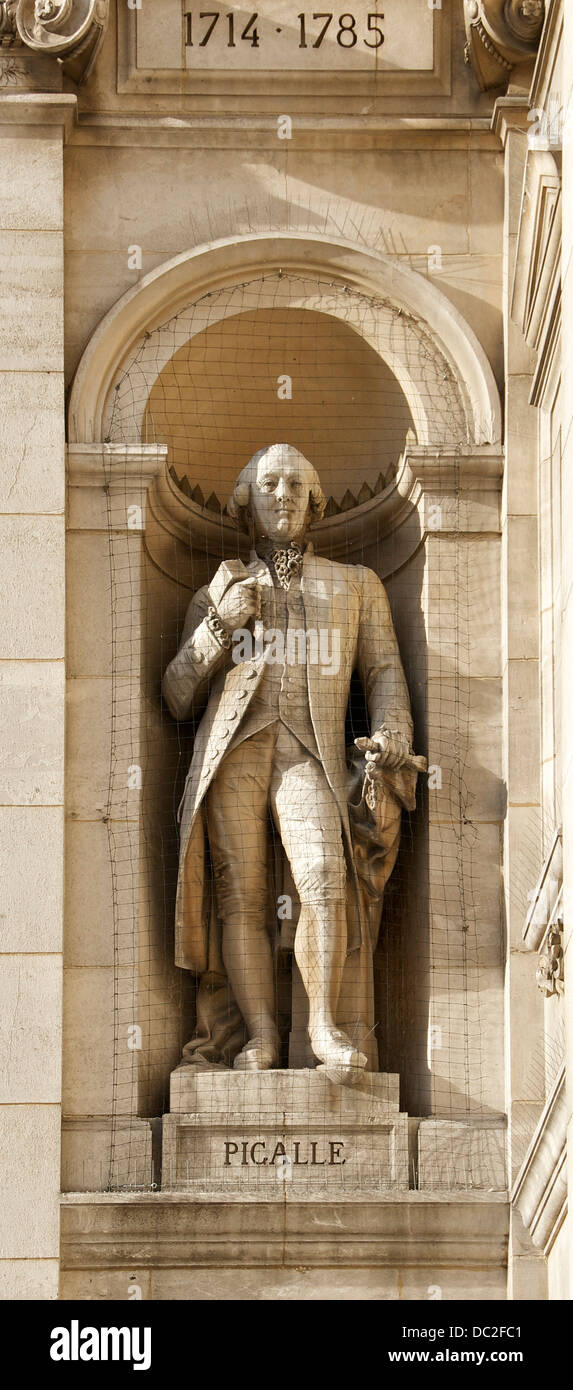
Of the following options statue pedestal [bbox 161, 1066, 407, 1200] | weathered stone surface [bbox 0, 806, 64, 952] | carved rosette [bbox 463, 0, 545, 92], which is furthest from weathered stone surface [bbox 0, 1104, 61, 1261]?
carved rosette [bbox 463, 0, 545, 92]

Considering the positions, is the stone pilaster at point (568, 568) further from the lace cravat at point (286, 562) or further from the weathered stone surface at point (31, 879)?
the weathered stone surface at point (31, 879)

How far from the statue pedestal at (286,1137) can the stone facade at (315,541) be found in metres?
0.01

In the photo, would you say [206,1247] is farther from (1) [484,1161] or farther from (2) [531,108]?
(2) [531,108]

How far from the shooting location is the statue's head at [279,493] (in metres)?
13.7

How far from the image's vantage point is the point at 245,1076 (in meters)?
13.1

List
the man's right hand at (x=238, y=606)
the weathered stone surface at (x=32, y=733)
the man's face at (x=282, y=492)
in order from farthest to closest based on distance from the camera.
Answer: the man's face at (x=282, y=492), the man's right hand at (x=238, y=606), the weathered stone surface at (x=32, y=733)

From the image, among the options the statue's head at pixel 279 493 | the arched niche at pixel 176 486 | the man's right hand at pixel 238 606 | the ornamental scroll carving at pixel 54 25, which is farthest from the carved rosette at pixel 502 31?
the man's right hand at pixel 238 606

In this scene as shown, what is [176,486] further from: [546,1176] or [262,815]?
[546,1176]

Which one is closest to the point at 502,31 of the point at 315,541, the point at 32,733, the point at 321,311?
the point at 321,311

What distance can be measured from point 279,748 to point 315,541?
3.88ft

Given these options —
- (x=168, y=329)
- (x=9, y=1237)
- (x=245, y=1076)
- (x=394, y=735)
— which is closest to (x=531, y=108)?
(x=168, y=329)

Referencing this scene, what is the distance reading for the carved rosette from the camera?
13734mm

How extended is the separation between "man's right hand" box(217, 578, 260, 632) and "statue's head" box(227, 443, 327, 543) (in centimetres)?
37

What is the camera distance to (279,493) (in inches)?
540
